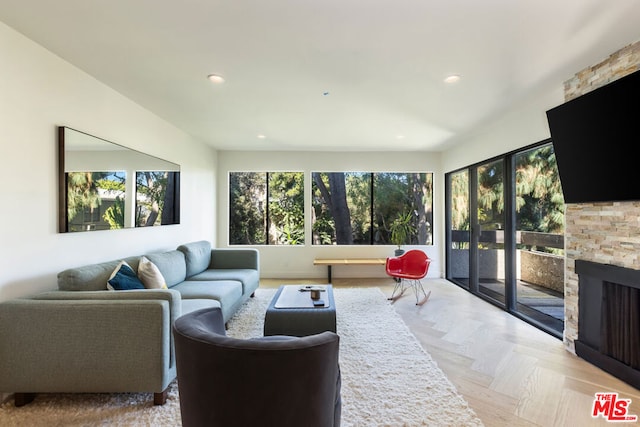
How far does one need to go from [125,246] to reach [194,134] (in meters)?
2.23

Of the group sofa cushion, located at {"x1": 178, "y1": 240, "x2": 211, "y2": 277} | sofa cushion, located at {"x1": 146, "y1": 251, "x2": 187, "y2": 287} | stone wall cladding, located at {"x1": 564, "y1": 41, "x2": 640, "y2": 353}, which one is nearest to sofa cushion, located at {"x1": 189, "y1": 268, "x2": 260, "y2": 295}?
sofa cushion, located at {"x1": 178, "y1": 240, "x2": 211, "y2": 277}

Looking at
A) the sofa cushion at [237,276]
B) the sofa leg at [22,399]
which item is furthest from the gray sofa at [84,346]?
the sofa cushion at [237,276]

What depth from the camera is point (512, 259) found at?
3.86m

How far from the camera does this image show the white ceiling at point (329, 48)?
1.86m

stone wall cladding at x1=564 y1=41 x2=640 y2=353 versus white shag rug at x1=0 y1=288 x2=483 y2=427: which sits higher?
stone wall cladding at x1=564 y1=41 x2=640 y2=353

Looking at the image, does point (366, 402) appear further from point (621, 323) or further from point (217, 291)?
point (621, 323)

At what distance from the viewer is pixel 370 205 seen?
622 centimetres

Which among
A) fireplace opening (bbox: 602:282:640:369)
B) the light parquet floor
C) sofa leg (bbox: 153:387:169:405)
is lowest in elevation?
the light parquet floor

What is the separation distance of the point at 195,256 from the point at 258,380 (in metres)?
3.28

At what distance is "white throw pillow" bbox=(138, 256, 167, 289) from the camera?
112 inches

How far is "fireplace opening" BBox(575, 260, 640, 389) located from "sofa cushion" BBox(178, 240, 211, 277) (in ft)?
14.2

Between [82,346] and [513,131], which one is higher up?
[513,131]

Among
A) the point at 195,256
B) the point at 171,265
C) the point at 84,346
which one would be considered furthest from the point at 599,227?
the point at 195,256

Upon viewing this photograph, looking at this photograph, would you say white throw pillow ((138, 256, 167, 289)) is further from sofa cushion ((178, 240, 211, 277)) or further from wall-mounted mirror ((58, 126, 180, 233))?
sofa cushion ((178, 240, 211, 277))
